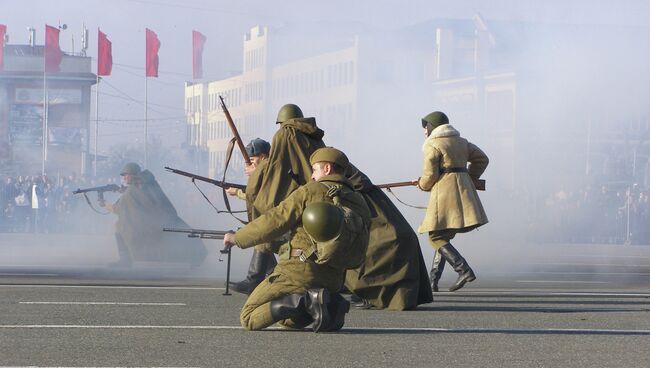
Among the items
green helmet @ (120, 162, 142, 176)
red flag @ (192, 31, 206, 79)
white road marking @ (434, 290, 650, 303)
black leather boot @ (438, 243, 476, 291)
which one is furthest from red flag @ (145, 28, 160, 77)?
black leather boot @ (438, 243, 476, 291)

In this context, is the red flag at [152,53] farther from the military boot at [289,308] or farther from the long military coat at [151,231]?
the military boot at [289,308]

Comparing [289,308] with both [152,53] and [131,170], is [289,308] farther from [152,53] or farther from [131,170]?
[152,53]

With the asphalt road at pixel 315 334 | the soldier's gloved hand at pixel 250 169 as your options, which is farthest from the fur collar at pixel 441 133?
the soldier's gloved hand at pixel 250 169

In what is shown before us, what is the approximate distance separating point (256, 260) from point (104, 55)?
30.6 metres

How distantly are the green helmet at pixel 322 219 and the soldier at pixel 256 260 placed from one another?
10.6ft

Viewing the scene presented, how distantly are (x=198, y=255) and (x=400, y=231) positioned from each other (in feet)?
24.9

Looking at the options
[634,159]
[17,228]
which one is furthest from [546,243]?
[17,228]

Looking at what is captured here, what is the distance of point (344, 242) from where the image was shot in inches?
339

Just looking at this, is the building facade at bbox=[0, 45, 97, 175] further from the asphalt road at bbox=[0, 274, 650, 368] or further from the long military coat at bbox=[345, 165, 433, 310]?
the long military coat at bbox=[345, 165, 433, 310]

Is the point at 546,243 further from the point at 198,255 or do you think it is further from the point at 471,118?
the point at 198,255

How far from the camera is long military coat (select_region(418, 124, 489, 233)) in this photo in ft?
40.3

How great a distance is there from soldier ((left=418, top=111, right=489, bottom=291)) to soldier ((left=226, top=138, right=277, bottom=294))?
145 cm

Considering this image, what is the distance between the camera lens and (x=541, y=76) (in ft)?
95.6

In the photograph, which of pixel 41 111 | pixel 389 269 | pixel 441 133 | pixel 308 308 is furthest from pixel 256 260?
pixel 41 111
